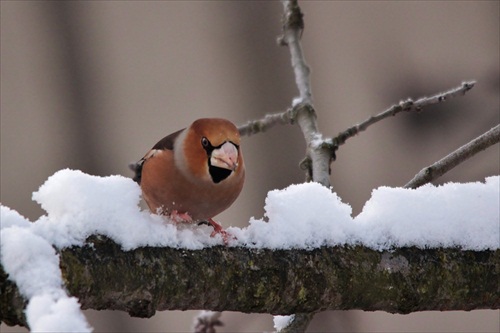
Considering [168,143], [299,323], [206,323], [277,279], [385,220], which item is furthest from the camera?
[206,323]

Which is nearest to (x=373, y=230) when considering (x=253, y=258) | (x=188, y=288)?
(x=253, y=258)

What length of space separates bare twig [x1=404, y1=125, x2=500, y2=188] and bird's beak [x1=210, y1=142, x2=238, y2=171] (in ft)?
1.11

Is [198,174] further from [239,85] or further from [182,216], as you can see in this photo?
[239,85]

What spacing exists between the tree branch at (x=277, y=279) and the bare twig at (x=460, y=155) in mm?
281

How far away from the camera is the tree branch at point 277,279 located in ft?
3.49

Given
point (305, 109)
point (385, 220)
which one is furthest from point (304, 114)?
point (385, 220)

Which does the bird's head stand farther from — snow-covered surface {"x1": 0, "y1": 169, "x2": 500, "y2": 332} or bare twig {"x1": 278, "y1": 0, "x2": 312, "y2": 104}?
bare twig {"x1": 278, "y1": 0, "x2": 312, "y2": 104}

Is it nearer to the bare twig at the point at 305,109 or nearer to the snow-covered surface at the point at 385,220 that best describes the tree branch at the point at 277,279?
the snow-covered surface at the point at 385,220

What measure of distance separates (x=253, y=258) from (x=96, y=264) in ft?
0.80

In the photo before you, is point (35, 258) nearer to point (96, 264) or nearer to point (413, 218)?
point (96, 264)

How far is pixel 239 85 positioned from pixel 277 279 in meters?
1.40

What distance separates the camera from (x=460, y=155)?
4.97 ft

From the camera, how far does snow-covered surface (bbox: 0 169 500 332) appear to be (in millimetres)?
969

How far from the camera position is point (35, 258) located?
0.94 metres
